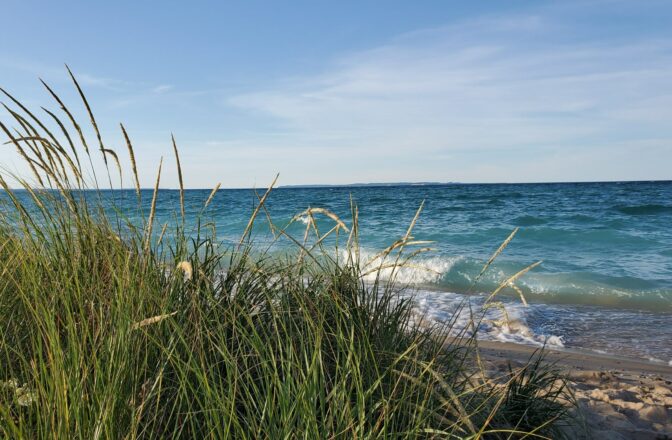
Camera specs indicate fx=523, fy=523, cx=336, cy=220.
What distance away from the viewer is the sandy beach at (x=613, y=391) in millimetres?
3281

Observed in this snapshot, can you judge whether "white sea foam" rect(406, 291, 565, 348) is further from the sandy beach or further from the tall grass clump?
the tall grass clump

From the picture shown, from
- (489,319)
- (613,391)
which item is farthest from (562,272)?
(613,391)

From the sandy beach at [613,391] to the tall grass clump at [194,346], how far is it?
1.10 meters

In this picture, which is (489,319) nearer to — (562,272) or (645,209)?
(562,272)

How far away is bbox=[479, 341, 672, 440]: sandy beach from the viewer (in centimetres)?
328

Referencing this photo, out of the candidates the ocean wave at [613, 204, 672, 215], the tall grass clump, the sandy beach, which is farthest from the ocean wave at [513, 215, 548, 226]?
the tall grass clump

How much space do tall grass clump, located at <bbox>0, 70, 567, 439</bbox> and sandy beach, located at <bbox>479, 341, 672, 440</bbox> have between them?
1102 mm

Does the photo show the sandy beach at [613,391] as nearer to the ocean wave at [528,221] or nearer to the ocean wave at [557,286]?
the ocean wave at [557,286]

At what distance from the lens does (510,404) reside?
246cm

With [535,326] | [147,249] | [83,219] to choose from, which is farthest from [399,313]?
[535,326]

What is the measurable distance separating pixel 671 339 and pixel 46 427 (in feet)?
22.9

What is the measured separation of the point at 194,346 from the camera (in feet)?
5.38

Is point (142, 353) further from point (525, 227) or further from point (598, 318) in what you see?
point (525, 227)

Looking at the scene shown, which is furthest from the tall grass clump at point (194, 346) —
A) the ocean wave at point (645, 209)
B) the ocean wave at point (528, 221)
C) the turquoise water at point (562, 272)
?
the ocean wave at point (645, 209)
